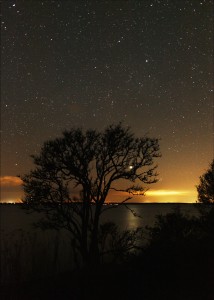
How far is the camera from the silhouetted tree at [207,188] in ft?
114

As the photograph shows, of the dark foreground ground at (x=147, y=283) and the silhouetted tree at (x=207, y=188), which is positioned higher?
the silhouetted tree at (x=207, y=188)

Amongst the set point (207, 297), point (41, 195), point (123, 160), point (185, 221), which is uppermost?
point (123, 160)

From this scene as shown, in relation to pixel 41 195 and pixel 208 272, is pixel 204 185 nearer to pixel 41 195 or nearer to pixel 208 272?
pixel 41 195

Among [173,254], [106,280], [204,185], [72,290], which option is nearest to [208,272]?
[173,254]

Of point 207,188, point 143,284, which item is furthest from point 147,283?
point 207,188

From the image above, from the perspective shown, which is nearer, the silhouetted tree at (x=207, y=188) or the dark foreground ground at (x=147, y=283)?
the dark foreground ground at (x=147, y=283)

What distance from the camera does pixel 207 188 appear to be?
35406 millimetres

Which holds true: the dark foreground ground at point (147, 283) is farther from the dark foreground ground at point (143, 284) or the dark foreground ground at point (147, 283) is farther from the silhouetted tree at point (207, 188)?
the silhouetted tree at point (207, 188)

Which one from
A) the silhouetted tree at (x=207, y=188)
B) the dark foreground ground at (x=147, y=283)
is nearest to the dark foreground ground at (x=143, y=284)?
Answer: the dark foreground ground at (x=147, y=283)

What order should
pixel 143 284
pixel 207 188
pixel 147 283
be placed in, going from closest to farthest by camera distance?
1. pixel 143 284
2. pixel 147 283
3. pixel 207 188

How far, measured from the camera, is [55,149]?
25297 millimetres

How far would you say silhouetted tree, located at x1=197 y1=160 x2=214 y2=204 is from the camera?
34.9 m

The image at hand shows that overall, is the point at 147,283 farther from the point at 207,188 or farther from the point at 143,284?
the point at 207,188

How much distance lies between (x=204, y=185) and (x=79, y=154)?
15864mm
